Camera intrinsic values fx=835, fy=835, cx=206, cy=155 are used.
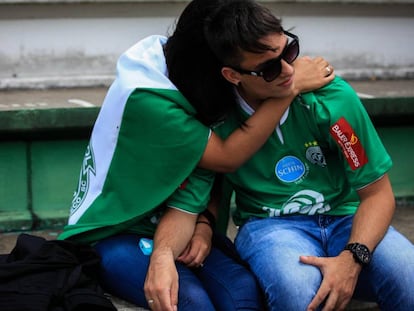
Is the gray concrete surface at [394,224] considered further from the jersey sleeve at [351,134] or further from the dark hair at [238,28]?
the dark hair at [238,28]

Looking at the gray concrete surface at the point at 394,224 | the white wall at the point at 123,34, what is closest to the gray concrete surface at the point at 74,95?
the white wall at the point at 123,34

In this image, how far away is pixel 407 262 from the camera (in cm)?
265

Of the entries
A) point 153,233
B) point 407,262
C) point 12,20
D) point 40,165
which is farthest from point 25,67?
point 407,262

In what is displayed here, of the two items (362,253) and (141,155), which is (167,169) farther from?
(362,253)

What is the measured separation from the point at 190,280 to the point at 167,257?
0.37 ft

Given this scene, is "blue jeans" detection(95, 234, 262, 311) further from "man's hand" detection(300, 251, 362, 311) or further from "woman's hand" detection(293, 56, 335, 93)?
"woman's hand" detection(293, 56, 335, 93)

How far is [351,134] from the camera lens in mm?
2766

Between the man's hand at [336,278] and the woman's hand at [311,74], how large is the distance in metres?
0.56

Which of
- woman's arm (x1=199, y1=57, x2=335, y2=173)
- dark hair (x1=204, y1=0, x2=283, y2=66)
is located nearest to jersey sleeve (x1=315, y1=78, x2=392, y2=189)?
woman's arm (x1=199, y1=57, x2=335, y2=173)

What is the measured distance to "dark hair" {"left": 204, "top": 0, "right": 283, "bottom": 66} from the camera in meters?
2.56

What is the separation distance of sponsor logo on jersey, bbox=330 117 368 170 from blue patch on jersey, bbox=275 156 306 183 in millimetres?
181

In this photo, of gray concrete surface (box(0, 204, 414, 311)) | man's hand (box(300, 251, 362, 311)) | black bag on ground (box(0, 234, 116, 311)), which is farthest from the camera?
gray concrete surface (box(0, 204, 414, 311))

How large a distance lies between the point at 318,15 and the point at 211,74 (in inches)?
104

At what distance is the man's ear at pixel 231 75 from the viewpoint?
2.67 m
